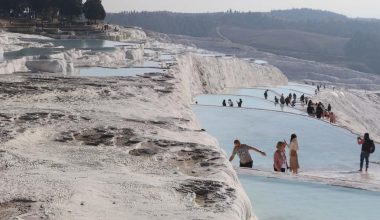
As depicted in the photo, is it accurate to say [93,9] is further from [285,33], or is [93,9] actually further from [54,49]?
[285,33]

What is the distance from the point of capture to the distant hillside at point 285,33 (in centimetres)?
10781

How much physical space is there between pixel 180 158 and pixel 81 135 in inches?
55.5

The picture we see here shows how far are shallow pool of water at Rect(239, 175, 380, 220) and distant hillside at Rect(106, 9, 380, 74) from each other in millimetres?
93124

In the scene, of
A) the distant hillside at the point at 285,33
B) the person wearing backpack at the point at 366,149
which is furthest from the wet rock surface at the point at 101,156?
the distant hillside at the point at 285,33

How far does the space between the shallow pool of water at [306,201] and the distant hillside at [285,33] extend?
93124mm

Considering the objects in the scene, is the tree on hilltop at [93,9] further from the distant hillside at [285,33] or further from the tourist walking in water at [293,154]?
the distant hillside at [285,33]

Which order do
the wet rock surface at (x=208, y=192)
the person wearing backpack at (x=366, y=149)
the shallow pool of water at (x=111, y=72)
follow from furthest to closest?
the shallow pool of water at (x=111, y=72) → the person wearing backpack at (x=366, y=149) → the wet rock surface at (x=208, y=192)

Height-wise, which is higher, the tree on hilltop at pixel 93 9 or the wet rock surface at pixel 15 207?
the tree on hilltop at pixel 93 9

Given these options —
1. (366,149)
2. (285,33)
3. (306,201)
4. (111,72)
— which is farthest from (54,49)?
(285,33)

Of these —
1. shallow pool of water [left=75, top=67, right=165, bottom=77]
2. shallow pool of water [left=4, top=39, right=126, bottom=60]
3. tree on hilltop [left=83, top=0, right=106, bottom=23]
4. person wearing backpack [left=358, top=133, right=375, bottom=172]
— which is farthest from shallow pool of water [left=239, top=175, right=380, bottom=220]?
tree on hilltop [left=83, top=0, right=106, bottom=23]

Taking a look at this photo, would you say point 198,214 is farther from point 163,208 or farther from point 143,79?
point 143,79

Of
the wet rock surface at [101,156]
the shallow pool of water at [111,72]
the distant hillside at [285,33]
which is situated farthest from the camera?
the distant hillside at [285,33]

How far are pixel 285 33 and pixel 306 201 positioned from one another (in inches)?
5058

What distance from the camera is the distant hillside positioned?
108 m
